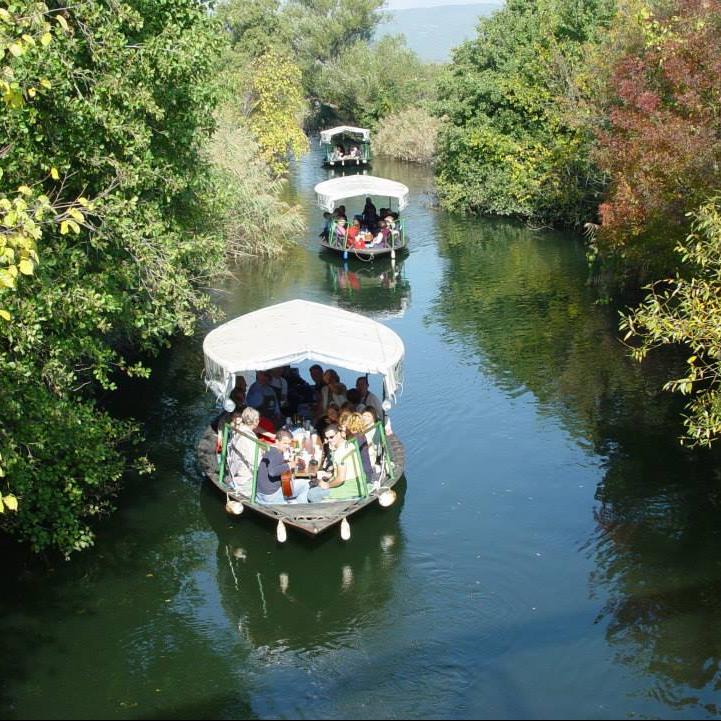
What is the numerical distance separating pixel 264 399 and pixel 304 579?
12.4 feet

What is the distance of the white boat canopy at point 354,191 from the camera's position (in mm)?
33625

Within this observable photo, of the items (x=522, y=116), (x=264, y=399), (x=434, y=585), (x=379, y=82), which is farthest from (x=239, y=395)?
(x=379, y=82)

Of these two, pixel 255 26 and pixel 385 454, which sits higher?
pixel 255 26

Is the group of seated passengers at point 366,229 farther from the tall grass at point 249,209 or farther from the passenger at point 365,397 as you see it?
the passenger at point 365,397

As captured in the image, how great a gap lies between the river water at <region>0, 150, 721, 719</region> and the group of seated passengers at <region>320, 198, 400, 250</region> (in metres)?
12.5

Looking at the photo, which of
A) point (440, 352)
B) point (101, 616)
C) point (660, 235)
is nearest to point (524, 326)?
point (440, 352)

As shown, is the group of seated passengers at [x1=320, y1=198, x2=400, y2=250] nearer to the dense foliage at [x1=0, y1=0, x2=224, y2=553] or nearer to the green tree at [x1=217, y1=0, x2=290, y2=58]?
the dense foliage at [x1=0, y1=0, x2=224, y2=553]

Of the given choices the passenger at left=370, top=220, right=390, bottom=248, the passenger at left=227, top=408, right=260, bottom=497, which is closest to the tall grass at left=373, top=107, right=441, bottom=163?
the passenger at left=370, top=220, right=390, bottom=248

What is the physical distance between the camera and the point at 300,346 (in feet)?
49.8

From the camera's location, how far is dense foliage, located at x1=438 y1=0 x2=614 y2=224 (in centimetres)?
3719

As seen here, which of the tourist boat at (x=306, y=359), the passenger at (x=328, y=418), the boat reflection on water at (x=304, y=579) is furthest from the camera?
the passenger at (x=328, y=418)

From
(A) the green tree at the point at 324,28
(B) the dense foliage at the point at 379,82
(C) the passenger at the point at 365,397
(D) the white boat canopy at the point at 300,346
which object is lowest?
(C) the passenger at the point at 365,397

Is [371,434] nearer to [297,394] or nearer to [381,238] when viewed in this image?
[297,394]

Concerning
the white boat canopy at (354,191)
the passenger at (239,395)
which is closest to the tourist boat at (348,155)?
the white boat canopy at (354,191)
